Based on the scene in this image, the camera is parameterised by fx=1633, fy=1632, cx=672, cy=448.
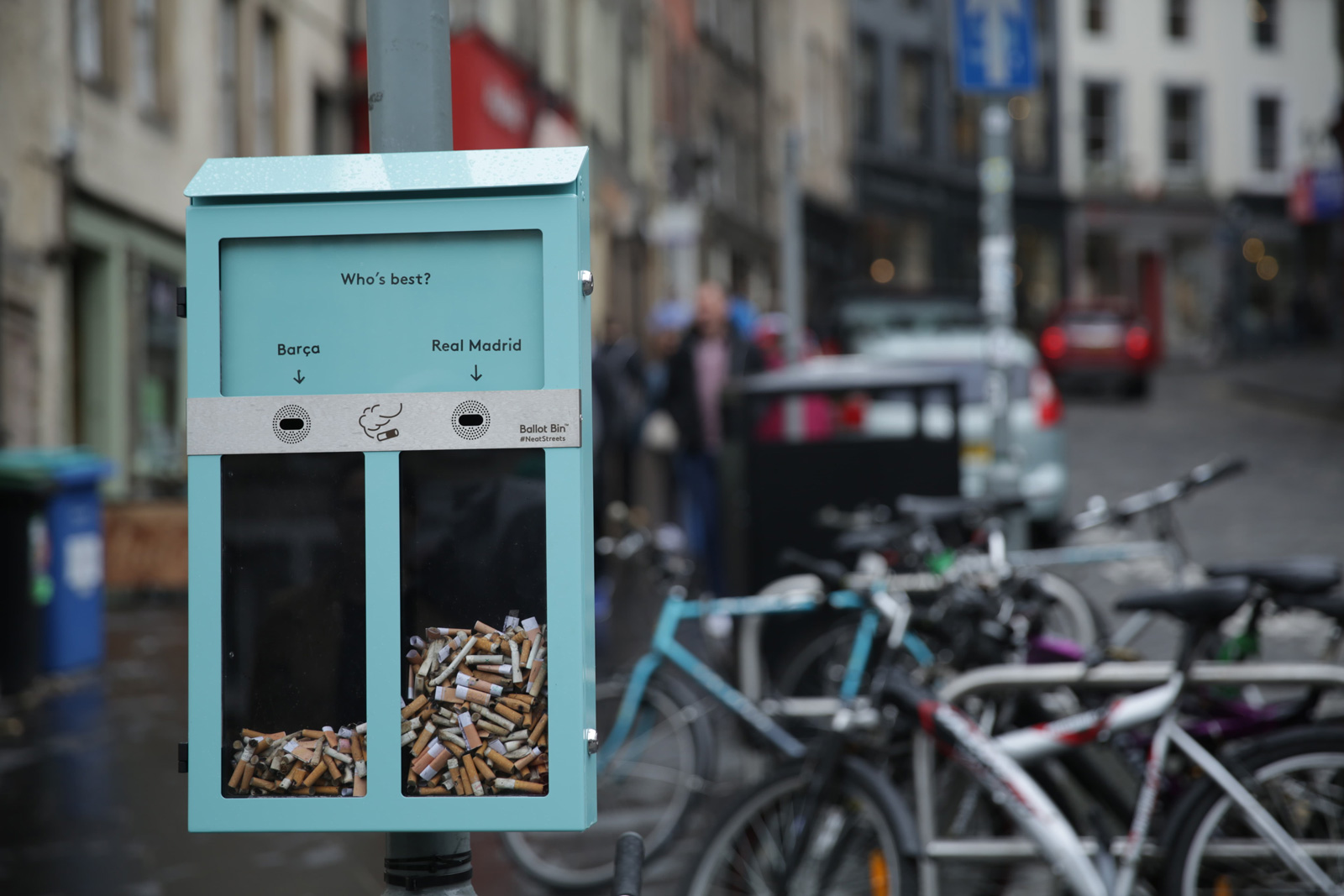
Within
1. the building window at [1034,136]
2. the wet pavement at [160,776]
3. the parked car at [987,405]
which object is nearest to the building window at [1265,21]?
the building window at [1034,136]

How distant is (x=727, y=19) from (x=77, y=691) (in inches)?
1118

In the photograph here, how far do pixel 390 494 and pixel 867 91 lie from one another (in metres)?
43.1

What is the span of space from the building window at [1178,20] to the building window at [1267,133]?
291 cm

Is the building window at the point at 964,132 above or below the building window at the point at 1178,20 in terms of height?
below

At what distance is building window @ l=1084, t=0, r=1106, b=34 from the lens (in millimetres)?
43312

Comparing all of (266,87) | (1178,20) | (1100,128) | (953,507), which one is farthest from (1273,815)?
(1100,128)

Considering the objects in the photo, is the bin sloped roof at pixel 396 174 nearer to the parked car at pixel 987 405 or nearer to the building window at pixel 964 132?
the parked car at pixel 987 405

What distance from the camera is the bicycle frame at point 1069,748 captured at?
359 cm

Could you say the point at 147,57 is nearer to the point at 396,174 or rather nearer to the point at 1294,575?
the point at 1294,575

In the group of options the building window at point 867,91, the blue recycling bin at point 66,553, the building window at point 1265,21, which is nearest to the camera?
the blue recycling bin at point 66,553

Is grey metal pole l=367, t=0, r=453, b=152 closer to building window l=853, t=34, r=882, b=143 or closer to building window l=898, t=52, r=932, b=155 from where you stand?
building window l=853, t=34, r=882, b=143

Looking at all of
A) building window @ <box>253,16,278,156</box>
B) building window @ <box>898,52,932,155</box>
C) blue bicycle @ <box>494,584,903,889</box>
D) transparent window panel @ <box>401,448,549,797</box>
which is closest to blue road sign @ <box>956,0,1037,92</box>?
blue bicycle @ <box>494,584,903,889</box>

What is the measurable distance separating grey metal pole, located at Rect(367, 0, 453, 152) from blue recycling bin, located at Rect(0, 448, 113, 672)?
20.7ft

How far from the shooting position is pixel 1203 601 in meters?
3.70
